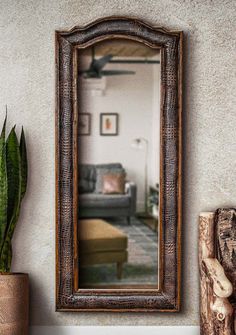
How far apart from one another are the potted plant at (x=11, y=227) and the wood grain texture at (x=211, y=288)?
1034 mm

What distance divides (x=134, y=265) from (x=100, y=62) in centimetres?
124

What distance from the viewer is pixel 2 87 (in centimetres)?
365

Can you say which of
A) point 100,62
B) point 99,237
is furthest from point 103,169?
point 100,62

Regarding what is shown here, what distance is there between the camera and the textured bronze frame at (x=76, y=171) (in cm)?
357

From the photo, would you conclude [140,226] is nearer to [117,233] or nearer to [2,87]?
[117,233]

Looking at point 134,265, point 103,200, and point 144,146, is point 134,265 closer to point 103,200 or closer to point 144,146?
point 103,200

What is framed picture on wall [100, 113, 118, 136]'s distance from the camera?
3.63 m

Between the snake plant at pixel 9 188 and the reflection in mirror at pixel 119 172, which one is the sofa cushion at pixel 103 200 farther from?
the snake plant at pixel 9 188

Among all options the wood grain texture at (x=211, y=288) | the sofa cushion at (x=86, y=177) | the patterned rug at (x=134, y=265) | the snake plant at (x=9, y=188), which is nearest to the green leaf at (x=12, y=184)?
the snake plant at (x=9, y=188)

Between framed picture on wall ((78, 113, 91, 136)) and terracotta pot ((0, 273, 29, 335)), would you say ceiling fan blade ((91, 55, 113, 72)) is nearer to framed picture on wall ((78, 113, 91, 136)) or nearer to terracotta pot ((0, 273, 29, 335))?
framed picture on wall ((78, 113, 91, 136))

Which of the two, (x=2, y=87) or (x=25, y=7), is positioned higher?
(x=25, y=7)

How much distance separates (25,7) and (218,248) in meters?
1.85

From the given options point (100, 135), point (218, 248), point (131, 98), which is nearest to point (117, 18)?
point (131, 98)

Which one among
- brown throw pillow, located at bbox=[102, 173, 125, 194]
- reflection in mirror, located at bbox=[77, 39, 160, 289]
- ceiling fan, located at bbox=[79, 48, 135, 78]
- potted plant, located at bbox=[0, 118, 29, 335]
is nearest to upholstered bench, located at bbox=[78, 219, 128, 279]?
reflection in mirror, located at bbox=[77, 39, 160, 289]
